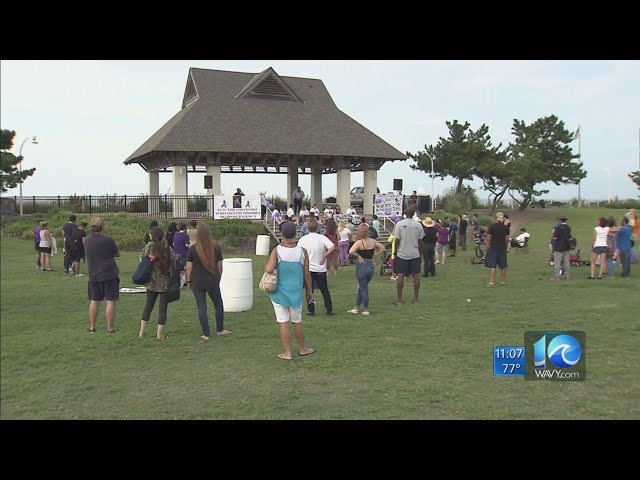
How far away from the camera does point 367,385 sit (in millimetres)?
5773

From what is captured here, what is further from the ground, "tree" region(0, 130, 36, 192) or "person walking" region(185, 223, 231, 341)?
"tree" region(0, 130, 36, 192)

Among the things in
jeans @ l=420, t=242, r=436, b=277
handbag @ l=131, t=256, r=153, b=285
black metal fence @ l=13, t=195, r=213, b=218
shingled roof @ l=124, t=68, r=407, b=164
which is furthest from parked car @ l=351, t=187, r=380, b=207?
handbag @ l=131, t=256, r=153, b=285

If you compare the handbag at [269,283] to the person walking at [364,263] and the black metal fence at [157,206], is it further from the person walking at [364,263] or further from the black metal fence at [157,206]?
the person walking at [364,263]

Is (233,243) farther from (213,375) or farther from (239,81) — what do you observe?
(213,375)

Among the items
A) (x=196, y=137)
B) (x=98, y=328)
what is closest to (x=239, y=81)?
(x=196, y=137)

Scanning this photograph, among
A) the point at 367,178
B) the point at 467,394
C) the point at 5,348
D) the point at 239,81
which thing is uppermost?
the point at 239,81

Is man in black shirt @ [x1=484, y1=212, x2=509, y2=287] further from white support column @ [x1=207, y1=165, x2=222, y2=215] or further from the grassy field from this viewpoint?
white support column @ [x1=207, y1=165, x2=222, y2=215]

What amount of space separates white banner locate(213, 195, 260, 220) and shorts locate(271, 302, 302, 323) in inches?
635

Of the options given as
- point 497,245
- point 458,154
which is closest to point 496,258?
point 497,245

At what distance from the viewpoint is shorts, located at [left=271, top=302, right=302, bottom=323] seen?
674 cm

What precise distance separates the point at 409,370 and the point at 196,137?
2154 centimetres

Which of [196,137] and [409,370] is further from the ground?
[196,137]

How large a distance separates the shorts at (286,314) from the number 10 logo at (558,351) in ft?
8.91
